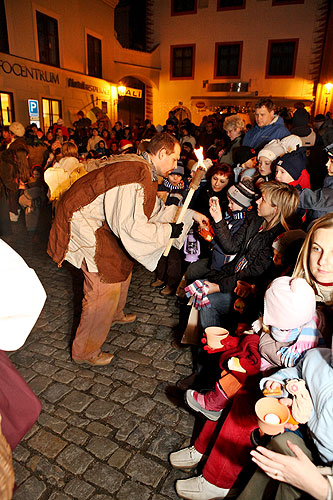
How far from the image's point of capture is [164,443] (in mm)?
2467

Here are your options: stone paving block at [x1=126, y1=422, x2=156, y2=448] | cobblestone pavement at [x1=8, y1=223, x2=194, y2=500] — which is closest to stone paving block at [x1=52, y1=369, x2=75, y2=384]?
cobblestone pavement at [x1=8, y1=223, x2=194, y2=500]

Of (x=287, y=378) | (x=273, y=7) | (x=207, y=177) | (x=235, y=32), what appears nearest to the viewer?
(x=287, y=378)

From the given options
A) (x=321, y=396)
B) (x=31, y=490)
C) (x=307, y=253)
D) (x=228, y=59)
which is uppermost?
(x=228, y=59)

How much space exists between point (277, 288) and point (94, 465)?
1739mm

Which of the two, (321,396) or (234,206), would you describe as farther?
(234,206)

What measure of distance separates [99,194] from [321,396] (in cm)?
216

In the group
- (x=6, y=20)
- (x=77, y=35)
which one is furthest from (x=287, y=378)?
(x=77, y=35)

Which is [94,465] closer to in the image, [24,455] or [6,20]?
[24,455]

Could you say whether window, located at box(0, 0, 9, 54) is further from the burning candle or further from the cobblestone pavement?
the burning candle

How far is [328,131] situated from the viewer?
631cm

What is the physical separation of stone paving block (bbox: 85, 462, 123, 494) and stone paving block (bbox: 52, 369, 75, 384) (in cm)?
95

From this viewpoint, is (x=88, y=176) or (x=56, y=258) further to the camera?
(x=56, y=258)

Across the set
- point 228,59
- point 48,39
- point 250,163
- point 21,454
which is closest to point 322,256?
point 21,454

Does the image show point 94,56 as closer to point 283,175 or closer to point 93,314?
point 283,175
